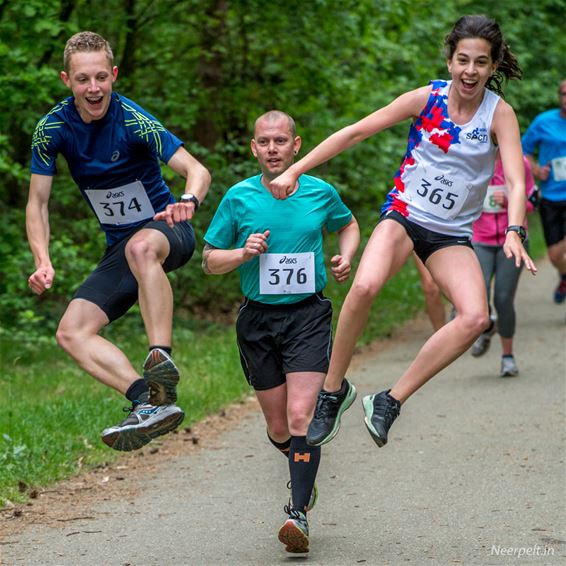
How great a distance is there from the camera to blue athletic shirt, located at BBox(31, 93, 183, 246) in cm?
684

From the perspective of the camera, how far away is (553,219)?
569 inches

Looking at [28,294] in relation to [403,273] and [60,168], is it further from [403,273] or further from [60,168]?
[403,273]

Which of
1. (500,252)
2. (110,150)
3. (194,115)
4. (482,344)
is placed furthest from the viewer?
(194,115)

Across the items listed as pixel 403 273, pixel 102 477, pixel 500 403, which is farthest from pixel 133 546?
pixel 403 273

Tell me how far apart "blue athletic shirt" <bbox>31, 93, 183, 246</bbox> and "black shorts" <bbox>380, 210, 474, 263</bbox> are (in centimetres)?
128

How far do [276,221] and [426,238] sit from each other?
0.80 metres

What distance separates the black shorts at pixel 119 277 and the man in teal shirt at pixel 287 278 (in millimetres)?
451

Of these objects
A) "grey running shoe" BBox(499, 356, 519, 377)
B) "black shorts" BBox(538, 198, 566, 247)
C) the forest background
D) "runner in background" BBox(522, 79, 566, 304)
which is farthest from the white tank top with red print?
"black shorts" BBox(538, 198, 566, 247)

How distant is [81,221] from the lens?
13430mm

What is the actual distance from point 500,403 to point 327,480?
9.17ft

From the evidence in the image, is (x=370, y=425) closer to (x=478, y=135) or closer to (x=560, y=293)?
(x=478, y=135)

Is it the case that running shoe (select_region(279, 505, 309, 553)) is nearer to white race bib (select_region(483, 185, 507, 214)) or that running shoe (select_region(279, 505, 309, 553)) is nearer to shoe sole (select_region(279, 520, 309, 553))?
shoe sole (select_region(279, 520, 309, 553))

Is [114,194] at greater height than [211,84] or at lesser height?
lesser

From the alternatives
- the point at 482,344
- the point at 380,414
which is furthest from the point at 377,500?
the point at 482,344
